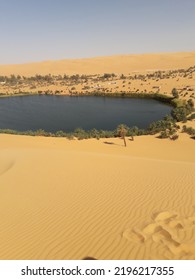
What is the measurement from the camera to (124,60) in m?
146

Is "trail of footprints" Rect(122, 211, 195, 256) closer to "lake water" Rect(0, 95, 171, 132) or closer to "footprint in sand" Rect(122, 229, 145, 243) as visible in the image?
"footprint in sand" Rect(122, 229, 145, 243)

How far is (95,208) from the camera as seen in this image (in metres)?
8.84

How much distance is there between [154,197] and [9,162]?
8.09m

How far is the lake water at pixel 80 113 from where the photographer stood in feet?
114

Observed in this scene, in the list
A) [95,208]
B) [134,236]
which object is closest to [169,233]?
[134,236]

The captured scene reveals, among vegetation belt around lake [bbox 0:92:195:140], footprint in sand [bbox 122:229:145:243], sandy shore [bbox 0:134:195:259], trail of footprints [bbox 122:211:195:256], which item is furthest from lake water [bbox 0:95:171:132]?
footprint in sand [bbox 122:229:145:243]

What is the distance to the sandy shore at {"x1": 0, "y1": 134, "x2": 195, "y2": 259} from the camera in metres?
6.73

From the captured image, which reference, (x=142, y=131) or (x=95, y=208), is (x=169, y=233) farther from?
(x=142, y=131)

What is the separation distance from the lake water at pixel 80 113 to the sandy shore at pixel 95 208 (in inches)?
743

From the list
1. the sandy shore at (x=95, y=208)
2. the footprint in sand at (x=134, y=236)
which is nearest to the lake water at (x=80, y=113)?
the sandy shore at (x=95, y=208)

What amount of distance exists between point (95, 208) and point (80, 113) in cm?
3345

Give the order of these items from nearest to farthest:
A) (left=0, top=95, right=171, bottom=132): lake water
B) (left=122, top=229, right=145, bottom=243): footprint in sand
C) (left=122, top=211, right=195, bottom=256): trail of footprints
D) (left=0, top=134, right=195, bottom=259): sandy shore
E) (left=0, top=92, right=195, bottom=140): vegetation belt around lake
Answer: (left=122, top=211, right=195, bottom=256): trail of footprints → (left=0, top=134, right=195, bottom=259): sandy shore → (left=122, top=229, right=145, bottom=243): footprint in sand → (left=0, top=92, right=195, bottom=140): vegetation belt around lake → (left=0, top=95, right=171, bottom=132): lake water

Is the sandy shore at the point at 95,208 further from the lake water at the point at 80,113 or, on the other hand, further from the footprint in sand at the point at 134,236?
the lake water at the point at 80,113
